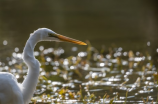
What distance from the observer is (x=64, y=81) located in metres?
6.20

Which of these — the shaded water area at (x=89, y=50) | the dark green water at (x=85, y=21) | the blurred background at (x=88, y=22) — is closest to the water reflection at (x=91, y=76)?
the shaded water area at (x=89, y=50)

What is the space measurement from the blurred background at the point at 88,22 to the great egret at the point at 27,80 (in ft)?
12.2

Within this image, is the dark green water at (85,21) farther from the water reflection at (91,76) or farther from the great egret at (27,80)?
the great egret at (27,80)

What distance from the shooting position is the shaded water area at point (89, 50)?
219 inches

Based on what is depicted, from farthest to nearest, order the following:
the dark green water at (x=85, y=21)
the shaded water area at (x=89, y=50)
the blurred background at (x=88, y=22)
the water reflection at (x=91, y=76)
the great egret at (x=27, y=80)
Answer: the dark green water at (x=85, y=21) → the blurred background at (x=88, y=22) → the shaded water area at (x=89, y=50) → the water reflection at (x=91, y=76) → the great egret at (x=27, y=80)

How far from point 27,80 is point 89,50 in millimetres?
3654

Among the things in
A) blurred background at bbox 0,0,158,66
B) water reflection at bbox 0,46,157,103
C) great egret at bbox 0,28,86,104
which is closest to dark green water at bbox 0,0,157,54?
blurred background at bbox 0,0,158,66

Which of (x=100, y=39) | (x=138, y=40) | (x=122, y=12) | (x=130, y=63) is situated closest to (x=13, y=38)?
(x=100, y=39)

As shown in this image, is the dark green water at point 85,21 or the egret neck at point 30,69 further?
the dark green water at point 85,21

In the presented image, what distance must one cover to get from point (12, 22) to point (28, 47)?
827 cm

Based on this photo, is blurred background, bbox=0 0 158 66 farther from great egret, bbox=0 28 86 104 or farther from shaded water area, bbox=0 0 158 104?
great egret, bbox=0 28 86 104

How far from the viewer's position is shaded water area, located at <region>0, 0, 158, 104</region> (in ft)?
18.2

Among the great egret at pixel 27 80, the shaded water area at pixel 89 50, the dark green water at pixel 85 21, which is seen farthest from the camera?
the dark green water at pixel 85 21

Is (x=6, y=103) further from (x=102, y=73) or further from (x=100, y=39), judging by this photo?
(x=100, y=39)
